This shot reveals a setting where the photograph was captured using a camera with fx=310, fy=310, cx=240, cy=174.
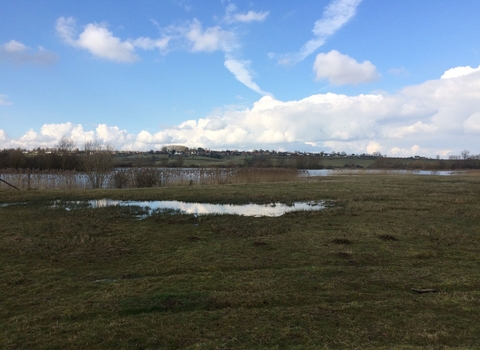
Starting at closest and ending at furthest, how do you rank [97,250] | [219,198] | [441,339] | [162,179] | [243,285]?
[441,339] → [243,285] → [97,250] → [219,198] → [162,179]

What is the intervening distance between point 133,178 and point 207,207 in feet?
44.3

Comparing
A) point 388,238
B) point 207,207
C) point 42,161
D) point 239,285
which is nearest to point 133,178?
point 207,207

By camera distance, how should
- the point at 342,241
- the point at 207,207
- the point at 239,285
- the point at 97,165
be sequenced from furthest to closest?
1. the point at 97,165
2. the point at 207,207
3. the point at 342,241
4. the point at 239,285

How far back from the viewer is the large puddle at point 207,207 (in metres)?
12.1

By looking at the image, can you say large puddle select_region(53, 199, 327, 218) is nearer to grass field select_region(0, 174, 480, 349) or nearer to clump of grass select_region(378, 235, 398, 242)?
grass field select_region(0, 174, 480, 349)

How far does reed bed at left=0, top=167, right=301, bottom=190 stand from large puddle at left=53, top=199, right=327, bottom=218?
9988 mm

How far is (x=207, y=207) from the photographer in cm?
1368

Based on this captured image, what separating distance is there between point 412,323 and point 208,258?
11.8ft

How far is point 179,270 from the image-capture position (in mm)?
5441

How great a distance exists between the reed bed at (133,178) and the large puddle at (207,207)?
999cm

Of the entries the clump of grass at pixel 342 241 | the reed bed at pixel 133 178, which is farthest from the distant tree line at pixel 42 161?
the clump of grass at pixel 342 241

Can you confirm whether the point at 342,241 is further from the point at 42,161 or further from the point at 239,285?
the point at 42,161

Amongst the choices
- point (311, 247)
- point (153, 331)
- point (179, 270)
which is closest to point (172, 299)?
point (153, 331)

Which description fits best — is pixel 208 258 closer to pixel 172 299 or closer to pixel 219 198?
pixel 172 299
